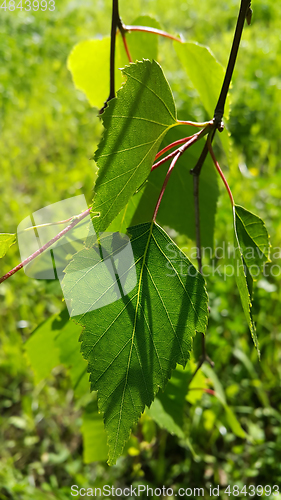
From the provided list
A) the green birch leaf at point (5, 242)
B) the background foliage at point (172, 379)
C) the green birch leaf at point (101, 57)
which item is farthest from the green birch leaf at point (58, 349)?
the green birch leaf at point (101, 57)

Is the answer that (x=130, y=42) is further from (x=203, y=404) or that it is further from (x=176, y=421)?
(x=203, y=404)

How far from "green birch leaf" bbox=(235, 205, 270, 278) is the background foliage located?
0.93 feet

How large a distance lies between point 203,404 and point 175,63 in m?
2.55

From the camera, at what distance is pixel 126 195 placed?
398 mm

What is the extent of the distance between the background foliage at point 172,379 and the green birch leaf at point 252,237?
28 centimetres

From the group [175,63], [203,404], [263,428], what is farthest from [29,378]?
Result: [175,63]

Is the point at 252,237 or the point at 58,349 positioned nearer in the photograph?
the point at 252,237

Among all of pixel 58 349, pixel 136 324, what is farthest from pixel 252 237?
pixel 58 349

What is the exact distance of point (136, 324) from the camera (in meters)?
0.41

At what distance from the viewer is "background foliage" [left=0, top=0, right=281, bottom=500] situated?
107 centimetres

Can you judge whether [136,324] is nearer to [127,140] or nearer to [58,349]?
[127,140]

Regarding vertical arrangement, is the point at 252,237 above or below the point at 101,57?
below

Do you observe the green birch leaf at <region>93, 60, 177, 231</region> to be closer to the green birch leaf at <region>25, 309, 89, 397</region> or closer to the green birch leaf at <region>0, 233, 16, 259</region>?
the green birch leaf at <region>0, 233, 16, 259</region>

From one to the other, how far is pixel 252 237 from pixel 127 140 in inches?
8.3
